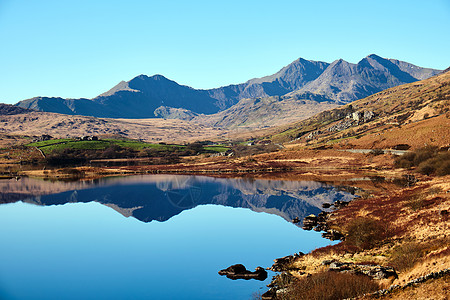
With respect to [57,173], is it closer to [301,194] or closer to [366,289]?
[301,194]

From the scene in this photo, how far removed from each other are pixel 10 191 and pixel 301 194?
86808 mm

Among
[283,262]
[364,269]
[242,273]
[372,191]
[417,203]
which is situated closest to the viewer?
[364,269]

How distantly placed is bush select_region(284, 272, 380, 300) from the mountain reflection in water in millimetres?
38473

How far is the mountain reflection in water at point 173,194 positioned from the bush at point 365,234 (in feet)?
76.6

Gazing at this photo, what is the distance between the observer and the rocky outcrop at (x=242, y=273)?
111 feet

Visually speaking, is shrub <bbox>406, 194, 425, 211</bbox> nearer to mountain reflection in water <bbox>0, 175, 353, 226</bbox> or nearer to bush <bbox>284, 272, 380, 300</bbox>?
mountain reflection in water <bbox>0, 175, 353, 226</bbox>

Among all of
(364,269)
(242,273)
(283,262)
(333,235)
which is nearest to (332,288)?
(364,269)

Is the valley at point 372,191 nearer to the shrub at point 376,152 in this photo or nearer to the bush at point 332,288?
the bush at point 332,288

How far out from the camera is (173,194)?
99.3m

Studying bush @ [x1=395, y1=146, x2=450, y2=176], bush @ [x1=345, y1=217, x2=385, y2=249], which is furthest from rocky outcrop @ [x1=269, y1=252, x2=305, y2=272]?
bush @ [x1=395, y1=146, x2=450, y2=176]

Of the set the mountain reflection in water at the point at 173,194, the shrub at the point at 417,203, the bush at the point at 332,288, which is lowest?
the mountain reflection in water at the point at 173,194

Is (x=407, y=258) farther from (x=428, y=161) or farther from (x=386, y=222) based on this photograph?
(x=428, y=161)

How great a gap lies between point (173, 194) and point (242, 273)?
6679cm

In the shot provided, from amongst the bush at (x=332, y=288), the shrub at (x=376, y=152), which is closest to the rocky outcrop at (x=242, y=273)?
the bush at (x=332, y=288)
